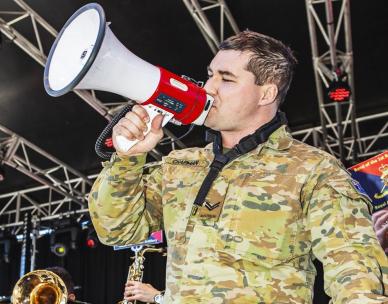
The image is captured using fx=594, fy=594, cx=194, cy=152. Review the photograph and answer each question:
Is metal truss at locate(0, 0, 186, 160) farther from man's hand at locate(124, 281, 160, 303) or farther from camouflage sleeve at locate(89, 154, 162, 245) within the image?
camouflage sleeve at locate(89, 154, 162, 245)

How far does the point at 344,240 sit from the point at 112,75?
771 millimetres

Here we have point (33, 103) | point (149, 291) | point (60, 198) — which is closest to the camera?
point (149, 291)

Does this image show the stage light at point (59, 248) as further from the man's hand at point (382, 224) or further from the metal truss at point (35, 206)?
the man's hand at point (382, 224)

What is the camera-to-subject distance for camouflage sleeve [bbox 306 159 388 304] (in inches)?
52.7

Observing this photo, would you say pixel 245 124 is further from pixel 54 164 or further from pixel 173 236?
pixel 54 164

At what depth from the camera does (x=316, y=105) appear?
29.0 ft

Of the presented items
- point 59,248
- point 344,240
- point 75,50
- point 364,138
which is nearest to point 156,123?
point 75,50

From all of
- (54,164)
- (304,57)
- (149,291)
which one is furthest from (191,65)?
(54,164)

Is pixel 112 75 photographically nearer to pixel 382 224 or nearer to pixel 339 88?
pixel 382 224

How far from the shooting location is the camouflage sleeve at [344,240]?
1338 mm

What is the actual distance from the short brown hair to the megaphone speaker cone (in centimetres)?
45

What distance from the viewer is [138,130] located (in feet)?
5.47

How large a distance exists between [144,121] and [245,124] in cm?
35

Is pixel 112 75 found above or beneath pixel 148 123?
above
